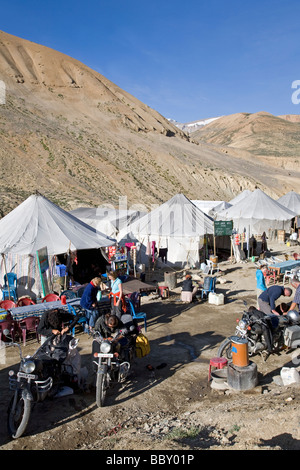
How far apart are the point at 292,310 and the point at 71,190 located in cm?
3736

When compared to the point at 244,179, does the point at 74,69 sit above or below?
above

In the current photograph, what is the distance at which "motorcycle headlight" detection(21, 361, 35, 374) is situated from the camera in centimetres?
525

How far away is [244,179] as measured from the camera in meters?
60.7

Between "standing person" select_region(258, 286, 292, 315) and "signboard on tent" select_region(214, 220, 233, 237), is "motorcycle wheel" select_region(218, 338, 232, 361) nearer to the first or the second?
"standing person" select_region(258, 286, 292, 315)

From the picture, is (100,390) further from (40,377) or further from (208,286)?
(208,286)

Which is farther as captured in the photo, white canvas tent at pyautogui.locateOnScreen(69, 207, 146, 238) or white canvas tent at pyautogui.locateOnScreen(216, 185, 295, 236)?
white canvas tent at pyautogui.locateOnScreen(216, 185, 295, 236)

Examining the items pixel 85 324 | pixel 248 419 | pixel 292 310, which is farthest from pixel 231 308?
pixel 248 419

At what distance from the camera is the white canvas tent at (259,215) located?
26844mm

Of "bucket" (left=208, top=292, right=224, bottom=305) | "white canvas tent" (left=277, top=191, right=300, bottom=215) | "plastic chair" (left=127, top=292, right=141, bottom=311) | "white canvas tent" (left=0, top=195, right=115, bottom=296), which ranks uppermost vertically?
"white canvas tent" (left=277, top=191, right=300, bottom=215)

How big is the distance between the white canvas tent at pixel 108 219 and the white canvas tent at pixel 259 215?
8.23 metres

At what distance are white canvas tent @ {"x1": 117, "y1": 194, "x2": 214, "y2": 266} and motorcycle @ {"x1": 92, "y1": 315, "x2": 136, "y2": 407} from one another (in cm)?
1235

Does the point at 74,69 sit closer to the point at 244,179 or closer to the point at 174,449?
the point at 244,179

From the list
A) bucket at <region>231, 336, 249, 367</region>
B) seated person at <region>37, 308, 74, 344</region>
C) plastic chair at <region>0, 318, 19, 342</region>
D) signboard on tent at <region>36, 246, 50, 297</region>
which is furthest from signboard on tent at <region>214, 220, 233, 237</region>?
seated person at <region>37, 308, 74, 344</region>

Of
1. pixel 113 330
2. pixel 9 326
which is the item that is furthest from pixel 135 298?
pixel 113 330
